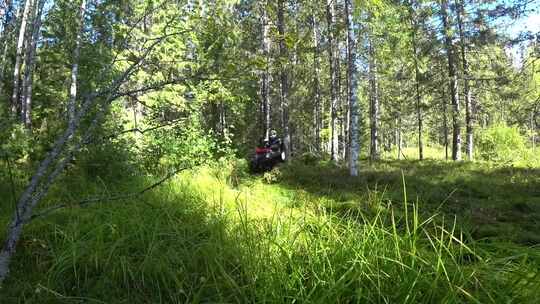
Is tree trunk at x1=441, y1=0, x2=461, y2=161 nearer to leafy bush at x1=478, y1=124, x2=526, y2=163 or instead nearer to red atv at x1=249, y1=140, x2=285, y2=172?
leafy bush at x1=478, y1=124, x2=526, y2=163

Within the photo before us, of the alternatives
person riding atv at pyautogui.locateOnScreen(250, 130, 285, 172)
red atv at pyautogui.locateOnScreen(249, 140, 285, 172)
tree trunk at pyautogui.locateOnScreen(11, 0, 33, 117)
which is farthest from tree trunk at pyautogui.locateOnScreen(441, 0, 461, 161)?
tree trunk at pyautogui.locateOnScreen(11, 0, 33, 117)

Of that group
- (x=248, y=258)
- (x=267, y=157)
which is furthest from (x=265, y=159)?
(x=248, y=258)

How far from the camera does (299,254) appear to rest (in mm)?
3029

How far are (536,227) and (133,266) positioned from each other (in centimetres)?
727

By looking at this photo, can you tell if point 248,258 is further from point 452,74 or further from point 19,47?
point 19,47

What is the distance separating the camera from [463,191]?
11.4 metres

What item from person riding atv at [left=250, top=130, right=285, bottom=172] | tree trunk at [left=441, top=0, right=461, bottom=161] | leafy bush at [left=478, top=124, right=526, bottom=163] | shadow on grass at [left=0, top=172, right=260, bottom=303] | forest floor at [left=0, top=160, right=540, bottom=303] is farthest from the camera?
leafy bush at [left=478, top=124, right=526, bottom=163]

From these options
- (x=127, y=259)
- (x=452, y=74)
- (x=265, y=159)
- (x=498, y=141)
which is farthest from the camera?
(x=498, y=141)

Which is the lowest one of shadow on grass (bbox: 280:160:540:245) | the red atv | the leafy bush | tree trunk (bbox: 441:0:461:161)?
shadow on grass (bbox: 280:160:540:245)

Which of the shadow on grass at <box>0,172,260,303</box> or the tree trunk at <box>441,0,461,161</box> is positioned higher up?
the tree trunk at <box>441,0,461,161</box>

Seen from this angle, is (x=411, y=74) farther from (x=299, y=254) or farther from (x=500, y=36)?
(x=299, y=254)

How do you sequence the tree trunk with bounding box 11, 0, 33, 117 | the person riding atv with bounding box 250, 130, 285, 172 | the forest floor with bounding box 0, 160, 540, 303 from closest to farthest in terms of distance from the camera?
the forest floor with bounding box 0, 160, 540, 303 < the person riding atv with bounding box 250, 130, 285, 172 < the tree trunk with bounding box 11, 0, 33, 117

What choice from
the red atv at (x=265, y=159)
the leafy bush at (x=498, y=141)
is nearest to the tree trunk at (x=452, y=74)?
the leafy bush at (x=498, y=141)

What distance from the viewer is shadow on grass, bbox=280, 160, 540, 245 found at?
781 cm
